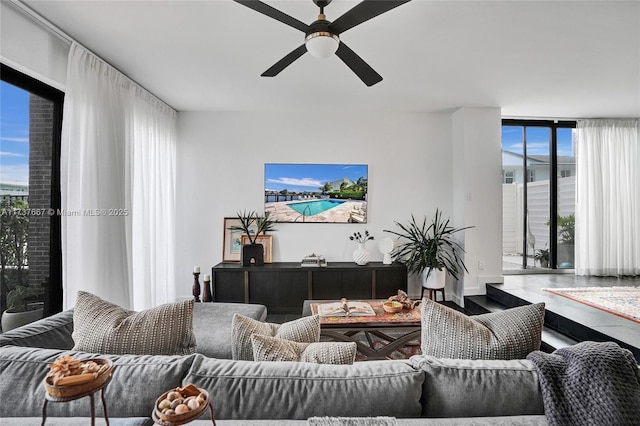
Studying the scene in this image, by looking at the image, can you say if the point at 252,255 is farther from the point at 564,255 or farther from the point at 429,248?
the point at 564,255

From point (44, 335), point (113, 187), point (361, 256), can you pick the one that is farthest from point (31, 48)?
point (361, 256)

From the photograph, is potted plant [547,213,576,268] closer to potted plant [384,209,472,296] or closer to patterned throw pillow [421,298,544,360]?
potted plant [384,209,472,296]

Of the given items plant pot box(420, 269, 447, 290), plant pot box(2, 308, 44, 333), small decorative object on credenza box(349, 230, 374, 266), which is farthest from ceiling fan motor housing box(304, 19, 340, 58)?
plant pot box(420, 269, 447, 290)

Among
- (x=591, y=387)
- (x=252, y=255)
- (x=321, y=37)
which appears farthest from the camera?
(x=252, y=255)

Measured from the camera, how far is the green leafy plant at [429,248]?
13.3 ft

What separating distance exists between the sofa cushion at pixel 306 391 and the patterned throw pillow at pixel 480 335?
25 centimetres

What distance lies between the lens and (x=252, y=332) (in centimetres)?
139

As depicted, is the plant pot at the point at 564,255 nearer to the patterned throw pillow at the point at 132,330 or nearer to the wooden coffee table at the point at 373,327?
the wooden coffee table at the point at 373,327

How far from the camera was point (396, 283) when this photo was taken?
13.6 feet

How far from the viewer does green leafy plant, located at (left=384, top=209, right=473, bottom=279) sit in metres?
4.05

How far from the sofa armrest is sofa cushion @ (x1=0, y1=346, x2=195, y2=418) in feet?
1.04

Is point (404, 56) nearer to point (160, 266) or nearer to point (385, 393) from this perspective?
point (385, 393)

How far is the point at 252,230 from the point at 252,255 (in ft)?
1.45

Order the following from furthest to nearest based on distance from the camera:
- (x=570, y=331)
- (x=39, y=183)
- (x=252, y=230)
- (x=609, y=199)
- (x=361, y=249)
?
(x=609, y=199), (x=252, y=230), (x=361, y=249), (x=570, y=331), (x=39, y=183)
